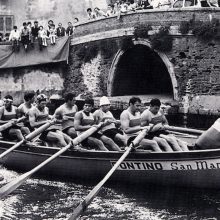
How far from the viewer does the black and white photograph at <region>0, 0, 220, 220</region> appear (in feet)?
28.4

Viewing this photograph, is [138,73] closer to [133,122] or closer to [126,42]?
[126,42]

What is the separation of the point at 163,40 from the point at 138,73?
4.09 meters

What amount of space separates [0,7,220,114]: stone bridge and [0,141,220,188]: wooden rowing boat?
7097mm

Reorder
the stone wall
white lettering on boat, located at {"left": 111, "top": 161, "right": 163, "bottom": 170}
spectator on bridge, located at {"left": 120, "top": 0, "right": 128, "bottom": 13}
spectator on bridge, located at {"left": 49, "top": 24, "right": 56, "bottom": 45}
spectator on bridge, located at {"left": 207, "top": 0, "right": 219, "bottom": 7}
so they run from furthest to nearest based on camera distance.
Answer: the stone wall → spectator on bridge, located at {"left": 49, "top": 24, "right": 56, "bottom": 45} → spectator on bridge, located at {"left": 120, "top": 0, "right": 128, "bottom": 13} → spectator on bridge, located at {"left": 207, "top": 0, "right": 219, "bottom": 7} → white lettering on boat, located at {"left": 111, "top": 161, "right": 163, "bottom": 170}

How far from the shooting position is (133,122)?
31.5 ft

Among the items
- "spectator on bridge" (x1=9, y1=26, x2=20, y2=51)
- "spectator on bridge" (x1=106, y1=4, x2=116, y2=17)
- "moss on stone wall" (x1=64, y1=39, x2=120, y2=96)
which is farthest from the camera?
"spectator on bridge" (x1=9, y1=26, x2=20, y2=51)

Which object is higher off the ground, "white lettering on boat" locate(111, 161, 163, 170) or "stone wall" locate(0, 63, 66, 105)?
"stone wall" locate(0, 63, 66, 105)

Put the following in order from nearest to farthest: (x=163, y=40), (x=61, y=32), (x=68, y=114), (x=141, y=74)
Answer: (x=68, y=114) → (x=163, y=40) → (x=141, y=74) → (x=61, y=32)

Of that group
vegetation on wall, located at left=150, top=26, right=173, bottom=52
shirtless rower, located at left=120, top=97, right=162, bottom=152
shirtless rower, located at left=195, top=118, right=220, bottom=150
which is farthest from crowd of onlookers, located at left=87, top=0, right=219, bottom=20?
shirtless rower, located at left=195, top=118, right=220, bottom=150

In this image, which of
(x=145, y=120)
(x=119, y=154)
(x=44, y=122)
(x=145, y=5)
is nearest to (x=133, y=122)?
(x=145, y=120)

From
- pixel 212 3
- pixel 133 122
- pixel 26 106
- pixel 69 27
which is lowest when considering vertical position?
pixel 133 122

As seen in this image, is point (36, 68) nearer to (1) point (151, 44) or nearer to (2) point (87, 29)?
(2) point (87, 29)

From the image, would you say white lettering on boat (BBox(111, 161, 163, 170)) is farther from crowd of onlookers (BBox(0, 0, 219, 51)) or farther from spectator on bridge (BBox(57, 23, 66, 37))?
spectator on bridge (BBox(57, 23, 66, 37))

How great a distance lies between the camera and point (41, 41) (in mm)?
21531
